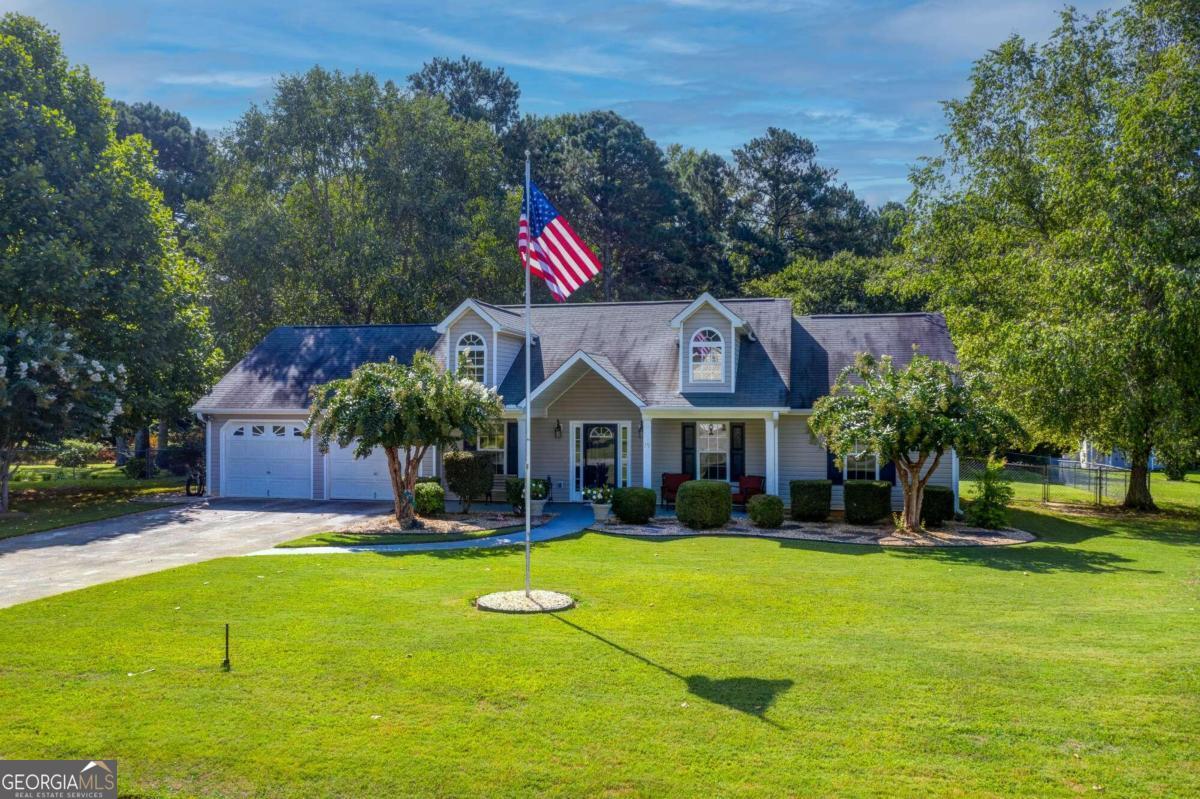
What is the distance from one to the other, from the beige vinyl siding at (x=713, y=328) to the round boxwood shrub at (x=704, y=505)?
12.6 ft

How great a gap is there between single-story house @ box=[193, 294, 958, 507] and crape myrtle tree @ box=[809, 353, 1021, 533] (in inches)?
115

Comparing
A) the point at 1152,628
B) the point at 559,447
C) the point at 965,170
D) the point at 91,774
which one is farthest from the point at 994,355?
the point at 91,774

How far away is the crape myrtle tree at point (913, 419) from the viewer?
58.0ft

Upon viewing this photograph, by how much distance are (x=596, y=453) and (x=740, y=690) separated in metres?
16.5

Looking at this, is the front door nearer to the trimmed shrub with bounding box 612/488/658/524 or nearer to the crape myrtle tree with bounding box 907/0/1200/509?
the trimmed shrub with bounding box 612/488/658/524

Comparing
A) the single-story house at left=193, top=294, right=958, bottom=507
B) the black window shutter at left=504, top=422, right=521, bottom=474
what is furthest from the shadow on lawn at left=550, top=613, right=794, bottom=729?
the black window shutter at left=504, top=422, right=521, bottom=474

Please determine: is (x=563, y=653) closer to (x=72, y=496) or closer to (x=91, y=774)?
(x=91, y=774)

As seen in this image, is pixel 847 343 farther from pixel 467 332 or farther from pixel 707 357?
pixel 467 332

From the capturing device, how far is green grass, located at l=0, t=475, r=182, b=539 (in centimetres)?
2044

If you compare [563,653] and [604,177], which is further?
[604,177]

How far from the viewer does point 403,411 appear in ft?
60.6

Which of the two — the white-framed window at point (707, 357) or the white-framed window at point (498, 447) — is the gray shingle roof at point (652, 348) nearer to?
the white-framed window at point (707, 357)

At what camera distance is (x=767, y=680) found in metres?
8.23

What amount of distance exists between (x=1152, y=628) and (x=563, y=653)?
7081 mm
